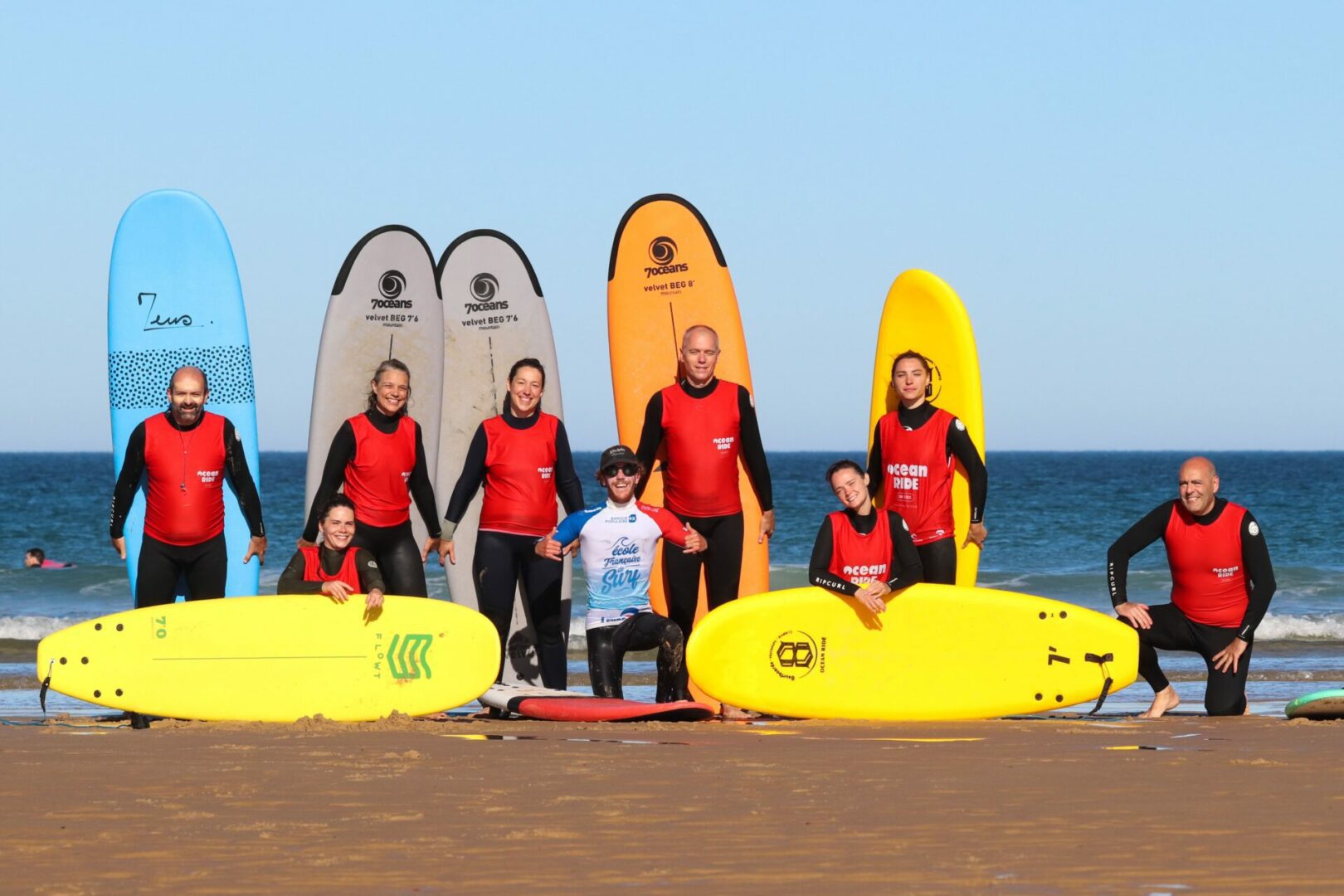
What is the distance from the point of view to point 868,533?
19.9 ft

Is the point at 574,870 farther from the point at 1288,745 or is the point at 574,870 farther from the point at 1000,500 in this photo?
the point at 1000,500

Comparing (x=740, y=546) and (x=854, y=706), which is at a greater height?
(x=740, y=546)

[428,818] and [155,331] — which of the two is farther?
[155,331]

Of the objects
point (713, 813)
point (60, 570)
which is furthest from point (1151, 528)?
point (60, 570)

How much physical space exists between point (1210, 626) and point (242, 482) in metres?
3.66

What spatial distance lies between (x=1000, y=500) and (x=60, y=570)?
26217 mm

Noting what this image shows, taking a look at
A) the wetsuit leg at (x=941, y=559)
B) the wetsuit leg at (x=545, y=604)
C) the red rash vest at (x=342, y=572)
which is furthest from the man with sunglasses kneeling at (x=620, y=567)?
the wetsuit leg at (x=941, y=559)

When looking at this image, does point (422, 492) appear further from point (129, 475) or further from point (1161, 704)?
point (1161, 704)

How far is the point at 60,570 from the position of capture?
1945 centimetres

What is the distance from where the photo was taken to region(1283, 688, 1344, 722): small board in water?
18.9 ft

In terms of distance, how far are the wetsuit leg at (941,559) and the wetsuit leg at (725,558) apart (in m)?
0.70

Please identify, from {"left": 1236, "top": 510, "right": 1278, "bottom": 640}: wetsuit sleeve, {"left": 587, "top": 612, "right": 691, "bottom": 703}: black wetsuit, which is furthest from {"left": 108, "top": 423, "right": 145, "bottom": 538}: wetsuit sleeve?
{"left": 1236, "top": 510, "right": 1278, "bottom": 640}: wetsuit sleeve

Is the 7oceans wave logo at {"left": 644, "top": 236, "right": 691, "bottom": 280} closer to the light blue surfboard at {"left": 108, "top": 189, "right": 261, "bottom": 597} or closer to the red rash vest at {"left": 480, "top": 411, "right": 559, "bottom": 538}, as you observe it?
the red rash vest at {"left": 480, "top": 411, "right": 559, "bottom": 538}

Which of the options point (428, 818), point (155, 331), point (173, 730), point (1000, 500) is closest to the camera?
point (428, 818)
